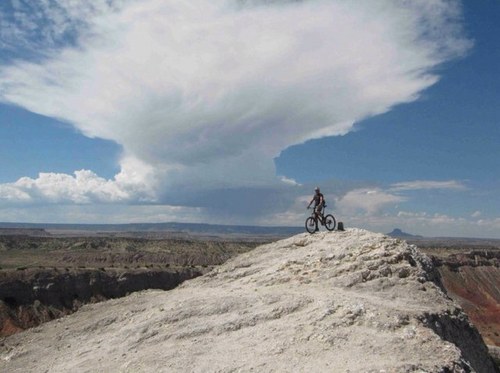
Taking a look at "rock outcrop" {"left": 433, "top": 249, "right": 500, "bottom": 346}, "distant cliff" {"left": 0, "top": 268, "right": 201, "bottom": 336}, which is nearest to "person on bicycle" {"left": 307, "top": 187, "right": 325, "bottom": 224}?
"distant cliff" {"left": 0, "top": 268, "right": 201, "bottom": 336}

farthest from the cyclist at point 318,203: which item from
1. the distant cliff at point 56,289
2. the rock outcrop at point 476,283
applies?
the rock outcrop at point 476,283

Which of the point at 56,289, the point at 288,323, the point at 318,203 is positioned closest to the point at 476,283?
the point at 56,289

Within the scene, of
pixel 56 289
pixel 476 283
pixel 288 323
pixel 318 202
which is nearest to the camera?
pixel 288 323

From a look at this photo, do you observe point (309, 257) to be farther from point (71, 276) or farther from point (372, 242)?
point (71, 276)

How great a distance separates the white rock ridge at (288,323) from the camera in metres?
15.2

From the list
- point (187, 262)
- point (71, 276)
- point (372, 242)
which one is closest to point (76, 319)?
point (372, 242)

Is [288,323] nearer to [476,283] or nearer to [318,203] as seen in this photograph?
[318,203]

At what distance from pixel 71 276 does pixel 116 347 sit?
6813 centimetres

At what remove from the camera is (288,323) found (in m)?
17.8

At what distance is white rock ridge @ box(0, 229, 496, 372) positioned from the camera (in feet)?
49.9

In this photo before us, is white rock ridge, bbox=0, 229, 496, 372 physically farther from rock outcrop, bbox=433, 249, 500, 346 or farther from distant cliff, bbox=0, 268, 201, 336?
rock outcrop, bbox=433, 249, 500, 346

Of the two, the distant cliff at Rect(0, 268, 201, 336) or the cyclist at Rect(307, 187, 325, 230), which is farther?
the distant cliff at Rect(0, 268, 201, 336)

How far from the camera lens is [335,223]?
1122 inches

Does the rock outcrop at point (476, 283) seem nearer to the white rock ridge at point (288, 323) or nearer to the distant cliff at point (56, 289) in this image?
the distant cliff at point (56, 289)
